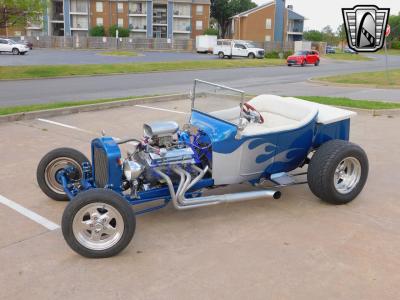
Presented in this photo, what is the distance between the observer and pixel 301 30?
259ft

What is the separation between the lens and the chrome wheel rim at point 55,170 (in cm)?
519

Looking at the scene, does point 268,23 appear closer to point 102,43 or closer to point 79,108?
point 102,43

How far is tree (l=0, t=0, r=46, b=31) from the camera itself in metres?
20.7

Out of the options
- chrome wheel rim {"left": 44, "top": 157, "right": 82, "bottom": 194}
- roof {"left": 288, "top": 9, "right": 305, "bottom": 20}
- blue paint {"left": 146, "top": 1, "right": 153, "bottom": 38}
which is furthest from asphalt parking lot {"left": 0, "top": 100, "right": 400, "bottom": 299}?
roof {"left": 288, "top": 9, "right": 305, "bottom": 20}

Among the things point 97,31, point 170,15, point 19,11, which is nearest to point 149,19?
point 170,15

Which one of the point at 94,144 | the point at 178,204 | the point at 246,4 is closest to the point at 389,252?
the point at 178,204

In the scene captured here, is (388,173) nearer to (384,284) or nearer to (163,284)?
(384,284)

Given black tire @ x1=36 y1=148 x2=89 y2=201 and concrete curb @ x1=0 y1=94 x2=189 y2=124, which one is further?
concrete curb @ x1=0 y1=94 x2=189 y2=124

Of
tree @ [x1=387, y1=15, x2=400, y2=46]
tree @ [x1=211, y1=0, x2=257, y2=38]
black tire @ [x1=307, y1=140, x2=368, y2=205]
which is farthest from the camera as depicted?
tree @ [x1=387, y1=15, x2=400, y2=46]

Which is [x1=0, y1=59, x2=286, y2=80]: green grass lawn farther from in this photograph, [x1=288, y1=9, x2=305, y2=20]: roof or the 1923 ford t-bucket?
[x1=288, y1=9, x2=305, y2=20]: roof

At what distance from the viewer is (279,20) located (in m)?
75.9

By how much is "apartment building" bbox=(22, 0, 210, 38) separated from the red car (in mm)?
42736

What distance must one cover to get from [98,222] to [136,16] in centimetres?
7653

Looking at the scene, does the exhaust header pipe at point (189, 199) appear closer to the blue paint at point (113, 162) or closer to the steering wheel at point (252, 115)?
the blue paint at point (113, 162)
